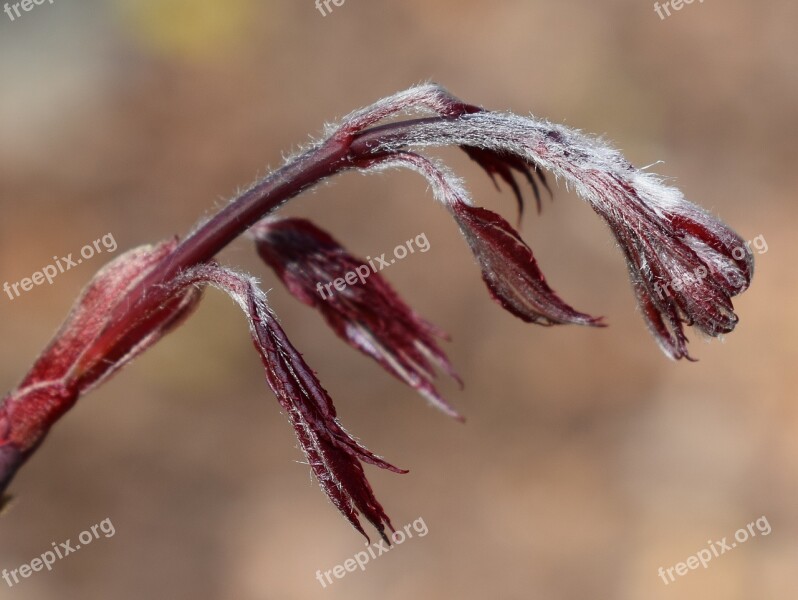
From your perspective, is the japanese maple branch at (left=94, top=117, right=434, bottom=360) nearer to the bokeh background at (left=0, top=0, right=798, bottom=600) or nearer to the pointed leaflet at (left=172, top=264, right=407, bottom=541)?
the pointed leaflet at (left=172, top=264, right=407, bottom=541)

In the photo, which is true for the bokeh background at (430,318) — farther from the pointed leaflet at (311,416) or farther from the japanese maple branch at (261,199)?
the pointed leaflet at (311,416)

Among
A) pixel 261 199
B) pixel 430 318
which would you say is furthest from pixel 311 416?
pixel 430 318

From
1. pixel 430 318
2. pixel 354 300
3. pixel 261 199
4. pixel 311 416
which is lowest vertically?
pixel 311 416

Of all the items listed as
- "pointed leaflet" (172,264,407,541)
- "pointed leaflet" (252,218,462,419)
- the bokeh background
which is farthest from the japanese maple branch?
the bokeh background

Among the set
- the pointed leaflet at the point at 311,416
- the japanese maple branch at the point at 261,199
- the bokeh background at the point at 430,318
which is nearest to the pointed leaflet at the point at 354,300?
the japanese maple branch at the point at 261,199

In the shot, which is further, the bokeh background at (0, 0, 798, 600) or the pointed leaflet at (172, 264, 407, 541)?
the bokeh background at (0, 0, 798, 600)

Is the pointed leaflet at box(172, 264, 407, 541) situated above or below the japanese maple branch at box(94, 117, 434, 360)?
below

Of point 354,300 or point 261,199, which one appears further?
point 354,300

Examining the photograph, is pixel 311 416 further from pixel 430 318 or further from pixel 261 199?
pixel 430 318
